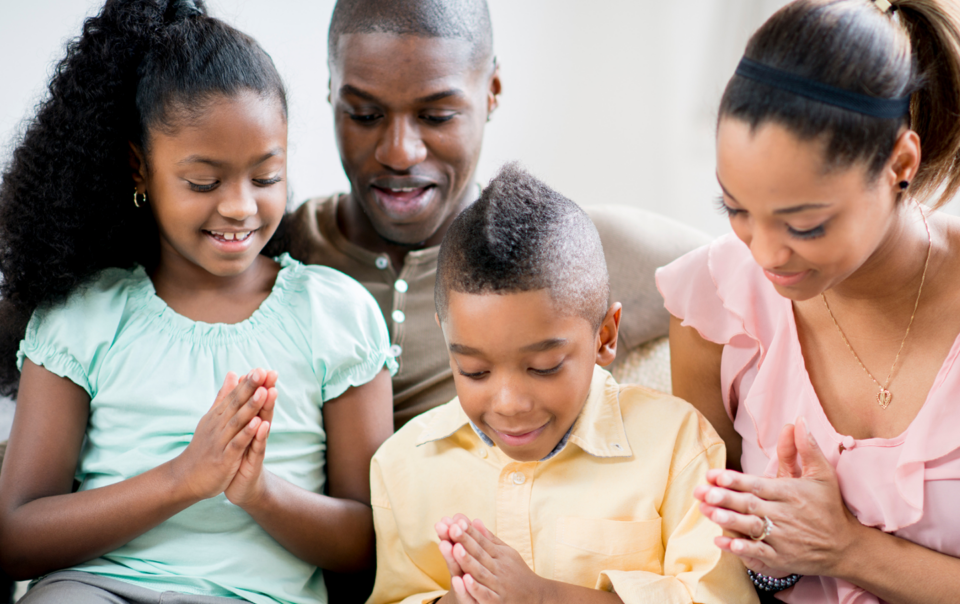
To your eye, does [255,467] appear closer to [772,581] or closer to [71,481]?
[71,481]

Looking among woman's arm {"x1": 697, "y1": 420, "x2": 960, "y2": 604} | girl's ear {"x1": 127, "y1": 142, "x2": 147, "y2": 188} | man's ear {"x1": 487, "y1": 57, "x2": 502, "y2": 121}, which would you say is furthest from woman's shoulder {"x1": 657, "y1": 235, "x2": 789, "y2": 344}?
girl's ear {"x1": 127, "y1": 142, "x2": 147, "y2": 188}

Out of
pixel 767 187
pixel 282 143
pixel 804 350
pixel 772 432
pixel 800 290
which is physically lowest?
pixel 772 432

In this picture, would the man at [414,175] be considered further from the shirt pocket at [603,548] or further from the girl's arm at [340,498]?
the shirt pocket at [603,548]

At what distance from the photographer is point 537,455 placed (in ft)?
4.47

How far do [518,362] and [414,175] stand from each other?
69 centimetres

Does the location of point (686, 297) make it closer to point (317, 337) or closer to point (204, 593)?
point (317, 337)

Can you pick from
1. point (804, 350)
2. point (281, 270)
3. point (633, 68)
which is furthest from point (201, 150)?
point (633, 68)

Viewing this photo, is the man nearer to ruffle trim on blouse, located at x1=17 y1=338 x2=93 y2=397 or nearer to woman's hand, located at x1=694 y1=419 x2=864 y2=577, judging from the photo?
ruffle trim on blouse, located at x1=17 y1=338 x2=93 y2=397

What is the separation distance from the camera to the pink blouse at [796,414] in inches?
49.0

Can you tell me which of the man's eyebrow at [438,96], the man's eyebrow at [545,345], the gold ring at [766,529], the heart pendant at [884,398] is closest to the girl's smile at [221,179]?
the man's eyebrow at [438,96]

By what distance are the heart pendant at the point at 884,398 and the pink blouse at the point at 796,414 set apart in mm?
57

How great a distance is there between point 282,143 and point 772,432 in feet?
3.13

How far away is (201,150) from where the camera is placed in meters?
1.39

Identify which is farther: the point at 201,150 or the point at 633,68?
the point at 633,68
